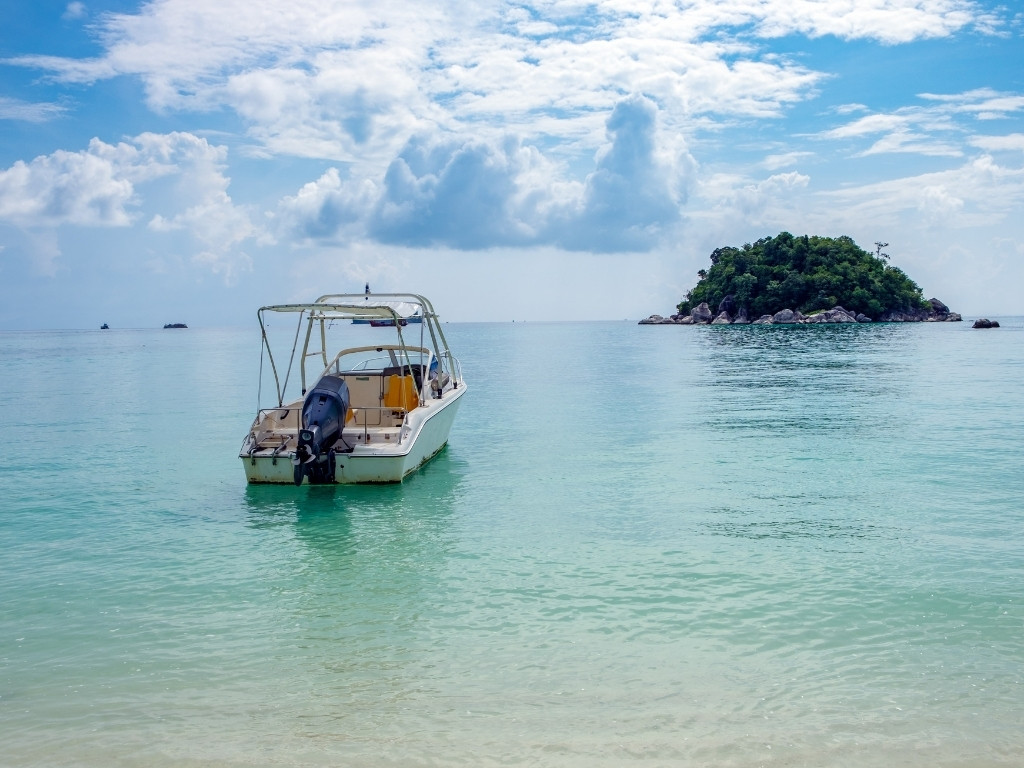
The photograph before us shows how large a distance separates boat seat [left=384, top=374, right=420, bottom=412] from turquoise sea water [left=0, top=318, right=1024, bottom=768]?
1721 millimetres

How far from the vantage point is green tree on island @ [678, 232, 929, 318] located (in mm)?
154125

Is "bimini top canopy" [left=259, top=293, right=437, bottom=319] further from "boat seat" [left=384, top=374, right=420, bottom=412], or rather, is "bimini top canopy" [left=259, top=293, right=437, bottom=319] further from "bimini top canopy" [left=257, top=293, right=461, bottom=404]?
"boat seat" [left=384, top=374, right=420, bottom=412]

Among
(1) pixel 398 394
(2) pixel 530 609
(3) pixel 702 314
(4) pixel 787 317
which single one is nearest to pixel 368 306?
(1) pixel 398 394

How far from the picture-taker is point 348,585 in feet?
34.0

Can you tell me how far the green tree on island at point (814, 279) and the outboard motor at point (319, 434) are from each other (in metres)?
151

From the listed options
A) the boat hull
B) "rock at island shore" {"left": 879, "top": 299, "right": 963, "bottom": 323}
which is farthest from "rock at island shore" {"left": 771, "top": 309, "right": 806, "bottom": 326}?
the boat hull

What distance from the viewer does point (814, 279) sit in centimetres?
15350

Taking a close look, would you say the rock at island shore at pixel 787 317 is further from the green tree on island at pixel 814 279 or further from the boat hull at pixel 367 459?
the boat hull at pixel 367 459

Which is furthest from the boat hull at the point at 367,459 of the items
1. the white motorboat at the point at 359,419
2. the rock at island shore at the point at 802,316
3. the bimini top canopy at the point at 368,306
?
the rock at island shore at the point at 802,316

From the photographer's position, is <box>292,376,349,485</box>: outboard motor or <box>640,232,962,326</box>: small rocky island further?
<box>640,232,962,326</box>: small rocky island

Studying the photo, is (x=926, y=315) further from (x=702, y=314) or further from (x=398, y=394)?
(x=398, y=394)

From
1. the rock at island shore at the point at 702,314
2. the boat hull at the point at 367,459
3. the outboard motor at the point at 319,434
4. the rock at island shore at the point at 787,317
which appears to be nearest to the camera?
the outboard motor at the point at 319,434

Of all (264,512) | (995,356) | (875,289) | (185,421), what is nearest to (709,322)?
(875,289)

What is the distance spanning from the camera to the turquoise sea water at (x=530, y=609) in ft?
20.9
